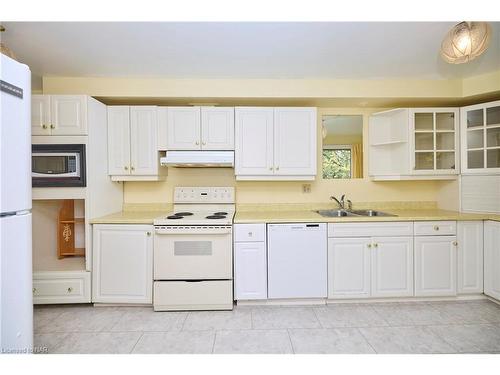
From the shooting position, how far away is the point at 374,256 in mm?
2551

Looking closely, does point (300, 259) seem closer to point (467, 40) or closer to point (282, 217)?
point (282, 217)

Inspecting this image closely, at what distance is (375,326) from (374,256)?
631mm

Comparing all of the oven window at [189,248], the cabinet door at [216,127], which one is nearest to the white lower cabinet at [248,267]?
the oven window at [189,248]

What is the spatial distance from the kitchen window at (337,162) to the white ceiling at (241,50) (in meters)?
0.84

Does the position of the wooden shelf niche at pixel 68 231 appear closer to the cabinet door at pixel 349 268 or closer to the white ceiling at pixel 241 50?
the white ceiling at pixel 241 50

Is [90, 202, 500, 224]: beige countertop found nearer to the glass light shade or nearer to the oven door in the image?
the oven door

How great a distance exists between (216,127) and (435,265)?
8.54 feet

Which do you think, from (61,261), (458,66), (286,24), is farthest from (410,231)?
(61,261)

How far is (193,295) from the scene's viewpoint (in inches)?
95.6

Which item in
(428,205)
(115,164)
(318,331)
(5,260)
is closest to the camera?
(5,260)

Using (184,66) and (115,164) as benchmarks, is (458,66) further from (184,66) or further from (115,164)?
(115,164)

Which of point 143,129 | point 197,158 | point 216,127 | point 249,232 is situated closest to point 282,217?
point 249,232

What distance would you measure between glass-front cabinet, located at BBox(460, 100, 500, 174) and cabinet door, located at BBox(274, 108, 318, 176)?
1613mm

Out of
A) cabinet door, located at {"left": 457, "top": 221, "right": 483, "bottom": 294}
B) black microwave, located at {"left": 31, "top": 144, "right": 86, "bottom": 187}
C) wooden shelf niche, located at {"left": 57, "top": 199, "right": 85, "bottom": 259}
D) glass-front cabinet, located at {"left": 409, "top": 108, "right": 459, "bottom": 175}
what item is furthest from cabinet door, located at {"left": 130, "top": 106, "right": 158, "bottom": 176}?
cabinet door, located at {"left": 457, "top": 221, "right": 483, "bottom": 294}
